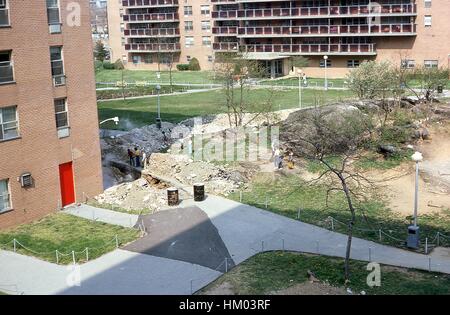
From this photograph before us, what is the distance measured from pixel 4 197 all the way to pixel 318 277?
48.1 feet

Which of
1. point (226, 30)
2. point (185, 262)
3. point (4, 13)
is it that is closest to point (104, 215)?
point (185, 262)

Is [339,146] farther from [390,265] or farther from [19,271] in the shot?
[19,271]

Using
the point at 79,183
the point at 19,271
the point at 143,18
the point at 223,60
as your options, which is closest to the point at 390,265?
the point at 19,271

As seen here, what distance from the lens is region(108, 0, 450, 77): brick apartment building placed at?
72438mm

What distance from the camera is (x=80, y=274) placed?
21.8 m

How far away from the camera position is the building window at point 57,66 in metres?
29.0

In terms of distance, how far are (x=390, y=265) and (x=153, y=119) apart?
110ft

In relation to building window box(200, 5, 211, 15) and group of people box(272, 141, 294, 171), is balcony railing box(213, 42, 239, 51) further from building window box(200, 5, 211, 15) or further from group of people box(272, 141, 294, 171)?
group of people box(272, 141, 294, 171)

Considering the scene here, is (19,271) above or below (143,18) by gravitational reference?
below

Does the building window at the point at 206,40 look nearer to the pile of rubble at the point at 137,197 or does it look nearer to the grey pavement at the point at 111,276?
the pile of rubble at the point at 137,197

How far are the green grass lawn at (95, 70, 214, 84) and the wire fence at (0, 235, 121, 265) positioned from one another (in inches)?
2265

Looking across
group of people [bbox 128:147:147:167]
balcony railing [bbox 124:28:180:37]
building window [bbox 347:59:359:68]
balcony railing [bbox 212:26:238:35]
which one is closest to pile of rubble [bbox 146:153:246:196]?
group of people [bbox 128:147:147:167]

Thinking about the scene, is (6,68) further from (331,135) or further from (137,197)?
(331,135)

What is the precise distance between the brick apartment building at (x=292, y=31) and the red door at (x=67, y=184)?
41.0m
